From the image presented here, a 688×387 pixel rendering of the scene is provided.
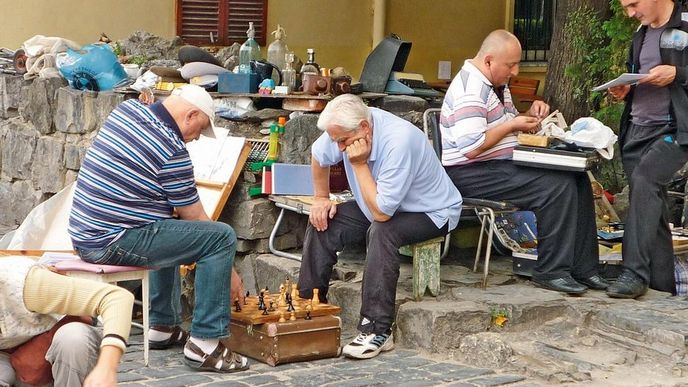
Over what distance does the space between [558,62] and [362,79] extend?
1756 mm

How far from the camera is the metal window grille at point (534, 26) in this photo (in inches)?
548

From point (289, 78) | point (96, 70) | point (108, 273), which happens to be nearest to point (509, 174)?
point (289, 78)

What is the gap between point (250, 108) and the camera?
7852 mm

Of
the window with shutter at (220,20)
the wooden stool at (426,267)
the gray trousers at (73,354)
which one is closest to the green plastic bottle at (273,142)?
the wooden stool at (426,267)

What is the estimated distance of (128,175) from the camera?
19.1 ft

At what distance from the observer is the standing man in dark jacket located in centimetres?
674

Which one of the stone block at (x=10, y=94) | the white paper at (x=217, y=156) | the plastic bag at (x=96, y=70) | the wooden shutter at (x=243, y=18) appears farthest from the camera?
the wooden shutter at (x=243, y=18)

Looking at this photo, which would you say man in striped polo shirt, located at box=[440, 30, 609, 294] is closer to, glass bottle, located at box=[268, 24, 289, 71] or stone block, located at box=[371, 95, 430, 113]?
stone block, located at box=[371, 95, 430, 113]

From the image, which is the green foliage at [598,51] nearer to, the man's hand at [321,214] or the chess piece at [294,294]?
the man's hand at [321,214]

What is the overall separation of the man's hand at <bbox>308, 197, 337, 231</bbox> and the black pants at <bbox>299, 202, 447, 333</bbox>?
0.12ft

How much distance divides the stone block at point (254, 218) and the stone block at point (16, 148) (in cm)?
295

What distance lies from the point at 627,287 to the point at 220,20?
6.89 m

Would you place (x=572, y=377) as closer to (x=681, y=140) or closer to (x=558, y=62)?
(x=681, y=140)

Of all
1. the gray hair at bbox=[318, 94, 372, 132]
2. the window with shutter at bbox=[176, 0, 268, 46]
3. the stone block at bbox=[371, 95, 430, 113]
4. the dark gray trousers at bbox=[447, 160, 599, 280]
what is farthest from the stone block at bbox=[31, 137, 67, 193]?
the gray hair at bbox=[318, 94, 372, 132]
